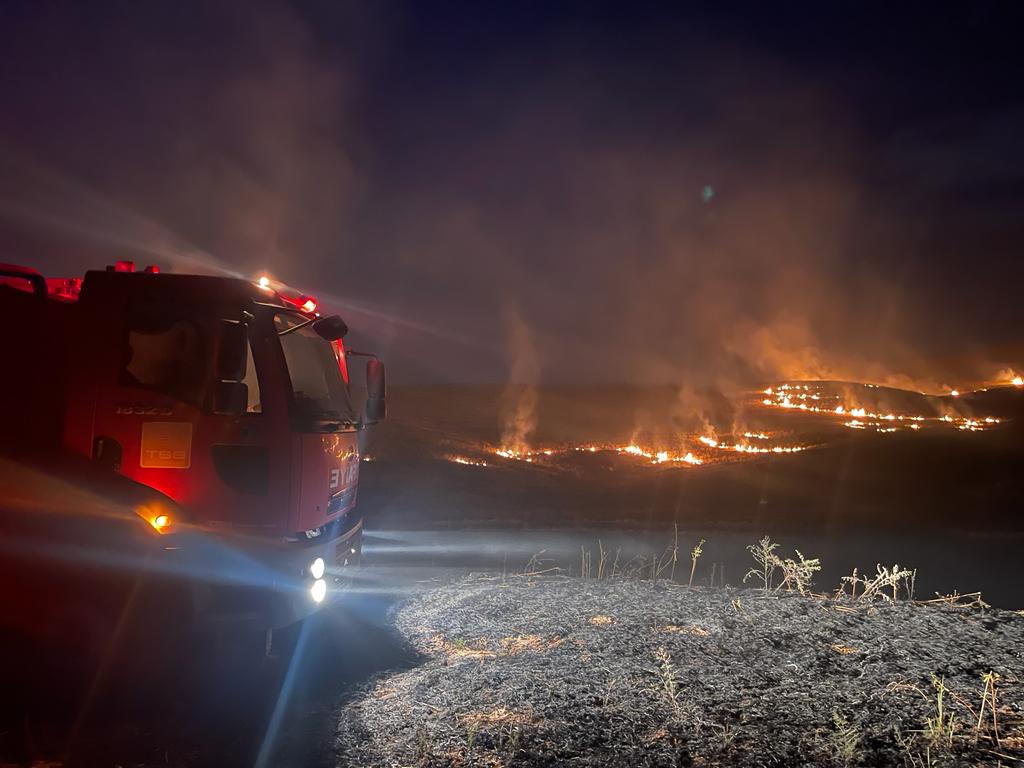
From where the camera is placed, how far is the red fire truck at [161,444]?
4.78 m

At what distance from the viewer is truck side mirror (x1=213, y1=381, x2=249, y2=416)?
5.12 metres

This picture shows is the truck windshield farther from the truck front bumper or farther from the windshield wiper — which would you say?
the truck front bumper

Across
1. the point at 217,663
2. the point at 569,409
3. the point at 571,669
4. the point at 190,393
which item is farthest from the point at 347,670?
the point at 569,409

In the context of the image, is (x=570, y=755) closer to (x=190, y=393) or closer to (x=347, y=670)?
(x=347, y=670)

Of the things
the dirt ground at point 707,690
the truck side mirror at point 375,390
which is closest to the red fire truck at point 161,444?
the dirt ground at point 707,690

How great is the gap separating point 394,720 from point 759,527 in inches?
584

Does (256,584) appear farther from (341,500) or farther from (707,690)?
(707,690)

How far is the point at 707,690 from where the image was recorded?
395 centimetres

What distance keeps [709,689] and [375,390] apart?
15.9 ft

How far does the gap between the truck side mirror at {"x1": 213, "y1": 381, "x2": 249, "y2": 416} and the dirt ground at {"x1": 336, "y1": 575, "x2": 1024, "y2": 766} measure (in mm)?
2239

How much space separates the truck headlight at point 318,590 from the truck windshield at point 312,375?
4.44ft

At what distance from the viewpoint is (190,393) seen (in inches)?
209

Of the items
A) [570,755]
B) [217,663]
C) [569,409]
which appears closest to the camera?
[570,755]

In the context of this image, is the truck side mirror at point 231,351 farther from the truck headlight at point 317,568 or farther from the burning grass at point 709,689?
the burning grass at point 709,689
